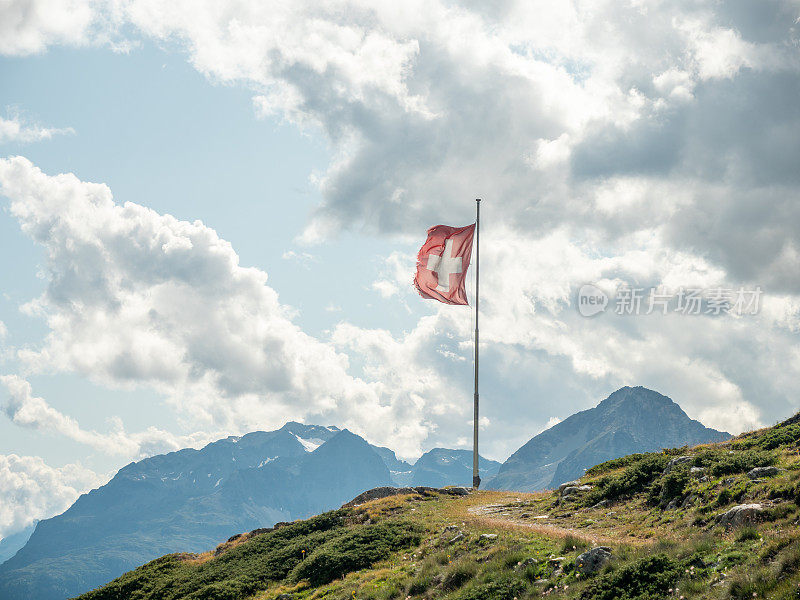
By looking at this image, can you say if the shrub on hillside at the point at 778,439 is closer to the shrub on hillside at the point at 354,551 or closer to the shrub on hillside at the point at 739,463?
the shrub on hillside at the point at 739,463

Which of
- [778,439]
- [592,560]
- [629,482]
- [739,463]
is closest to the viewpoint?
[592,560]

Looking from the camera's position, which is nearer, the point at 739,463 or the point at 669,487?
the point at 739,463

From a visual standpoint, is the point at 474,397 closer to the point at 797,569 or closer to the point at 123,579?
the point at 123,579

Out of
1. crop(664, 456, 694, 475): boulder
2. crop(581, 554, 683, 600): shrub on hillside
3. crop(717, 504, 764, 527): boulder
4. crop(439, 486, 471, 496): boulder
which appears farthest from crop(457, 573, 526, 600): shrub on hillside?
crop(439, 486, 471, 496): boulder

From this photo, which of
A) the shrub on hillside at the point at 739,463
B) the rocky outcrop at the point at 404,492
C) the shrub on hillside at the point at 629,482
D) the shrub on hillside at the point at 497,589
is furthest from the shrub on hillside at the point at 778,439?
the rocky outcrop at the point at 404,492

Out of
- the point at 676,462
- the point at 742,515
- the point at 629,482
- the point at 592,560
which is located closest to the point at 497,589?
the point at 592,560

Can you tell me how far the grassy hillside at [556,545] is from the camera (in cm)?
1845

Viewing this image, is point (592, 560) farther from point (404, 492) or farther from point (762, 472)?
point (404, 492)

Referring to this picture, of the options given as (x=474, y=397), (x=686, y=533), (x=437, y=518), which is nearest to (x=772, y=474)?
(x=686, y=533)

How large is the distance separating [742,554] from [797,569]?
242 centimetres

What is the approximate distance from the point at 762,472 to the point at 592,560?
10682mm

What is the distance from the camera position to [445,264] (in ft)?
168

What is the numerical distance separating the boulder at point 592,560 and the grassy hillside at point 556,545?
8cm

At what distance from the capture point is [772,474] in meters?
26.0
